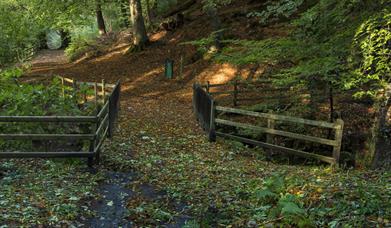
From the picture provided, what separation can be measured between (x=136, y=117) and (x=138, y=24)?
43.0 feet

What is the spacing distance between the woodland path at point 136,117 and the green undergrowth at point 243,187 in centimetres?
27

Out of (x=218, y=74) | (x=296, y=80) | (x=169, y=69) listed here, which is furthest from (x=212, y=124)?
(x=169, y=69)

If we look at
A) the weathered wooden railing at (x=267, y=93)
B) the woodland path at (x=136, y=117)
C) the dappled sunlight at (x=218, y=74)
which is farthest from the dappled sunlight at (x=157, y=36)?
the weathered wooden railing at (x=267, y=93)

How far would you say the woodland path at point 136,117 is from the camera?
22.6 ft

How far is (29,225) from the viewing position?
19.1 feet

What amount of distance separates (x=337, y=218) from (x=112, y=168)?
539cm

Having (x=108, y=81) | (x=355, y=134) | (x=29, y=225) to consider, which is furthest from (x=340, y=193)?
(x=108, y=81)

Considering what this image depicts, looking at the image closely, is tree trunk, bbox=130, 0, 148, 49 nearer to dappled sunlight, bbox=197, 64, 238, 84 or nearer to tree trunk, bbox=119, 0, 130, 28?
tree trunk, bbox=119, 0, 130, 28

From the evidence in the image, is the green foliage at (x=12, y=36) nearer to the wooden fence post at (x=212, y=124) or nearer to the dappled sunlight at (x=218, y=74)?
the dappled sunlight at (x=218, y=74)

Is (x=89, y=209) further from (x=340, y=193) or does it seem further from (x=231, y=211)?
(x=340, y=193)

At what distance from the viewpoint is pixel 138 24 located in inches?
1057

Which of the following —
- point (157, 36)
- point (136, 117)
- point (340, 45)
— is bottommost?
point (136, 117)

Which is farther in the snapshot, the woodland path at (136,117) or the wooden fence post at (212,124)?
the wooden fence post at (212,124)

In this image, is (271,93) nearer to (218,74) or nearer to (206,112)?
(218,74)
